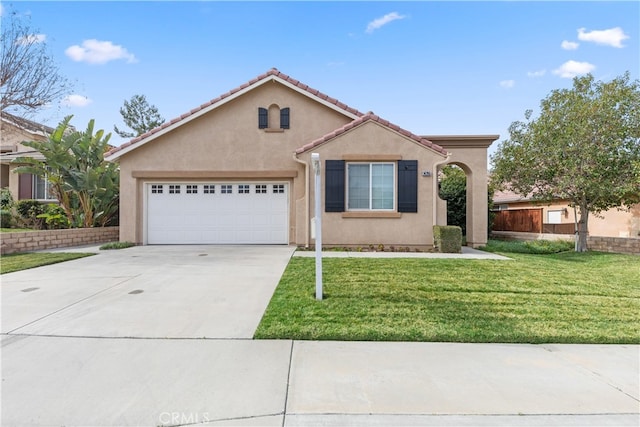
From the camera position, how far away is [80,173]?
1258cm

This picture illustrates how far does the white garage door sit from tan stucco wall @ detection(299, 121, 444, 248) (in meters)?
2.45

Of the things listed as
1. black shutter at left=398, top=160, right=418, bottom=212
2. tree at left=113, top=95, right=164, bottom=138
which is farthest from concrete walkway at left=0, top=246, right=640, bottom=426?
tree at left=113, top=95, right=164, bottom=138

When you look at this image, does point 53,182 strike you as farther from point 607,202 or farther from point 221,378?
point 607,202

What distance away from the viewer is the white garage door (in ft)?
40.3

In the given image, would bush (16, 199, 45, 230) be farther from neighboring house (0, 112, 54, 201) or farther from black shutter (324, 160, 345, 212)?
black shutter (324, 160, 345, 212)

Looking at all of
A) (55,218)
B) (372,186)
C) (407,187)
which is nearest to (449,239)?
(407,187)

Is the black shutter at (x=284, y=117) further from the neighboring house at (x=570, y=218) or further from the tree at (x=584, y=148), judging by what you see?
the neighboring house at (x=570, y=218)

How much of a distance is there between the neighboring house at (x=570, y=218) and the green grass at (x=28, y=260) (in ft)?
54.3

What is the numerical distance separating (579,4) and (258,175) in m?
12.6

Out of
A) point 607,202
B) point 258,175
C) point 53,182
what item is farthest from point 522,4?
point 53,182

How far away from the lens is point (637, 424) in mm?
2621

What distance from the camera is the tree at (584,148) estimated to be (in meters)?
11.0

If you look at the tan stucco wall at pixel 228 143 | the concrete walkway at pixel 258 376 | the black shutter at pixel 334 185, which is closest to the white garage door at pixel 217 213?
the tan stucco wall at pixel 228 143

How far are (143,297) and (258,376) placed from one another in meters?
3.49
